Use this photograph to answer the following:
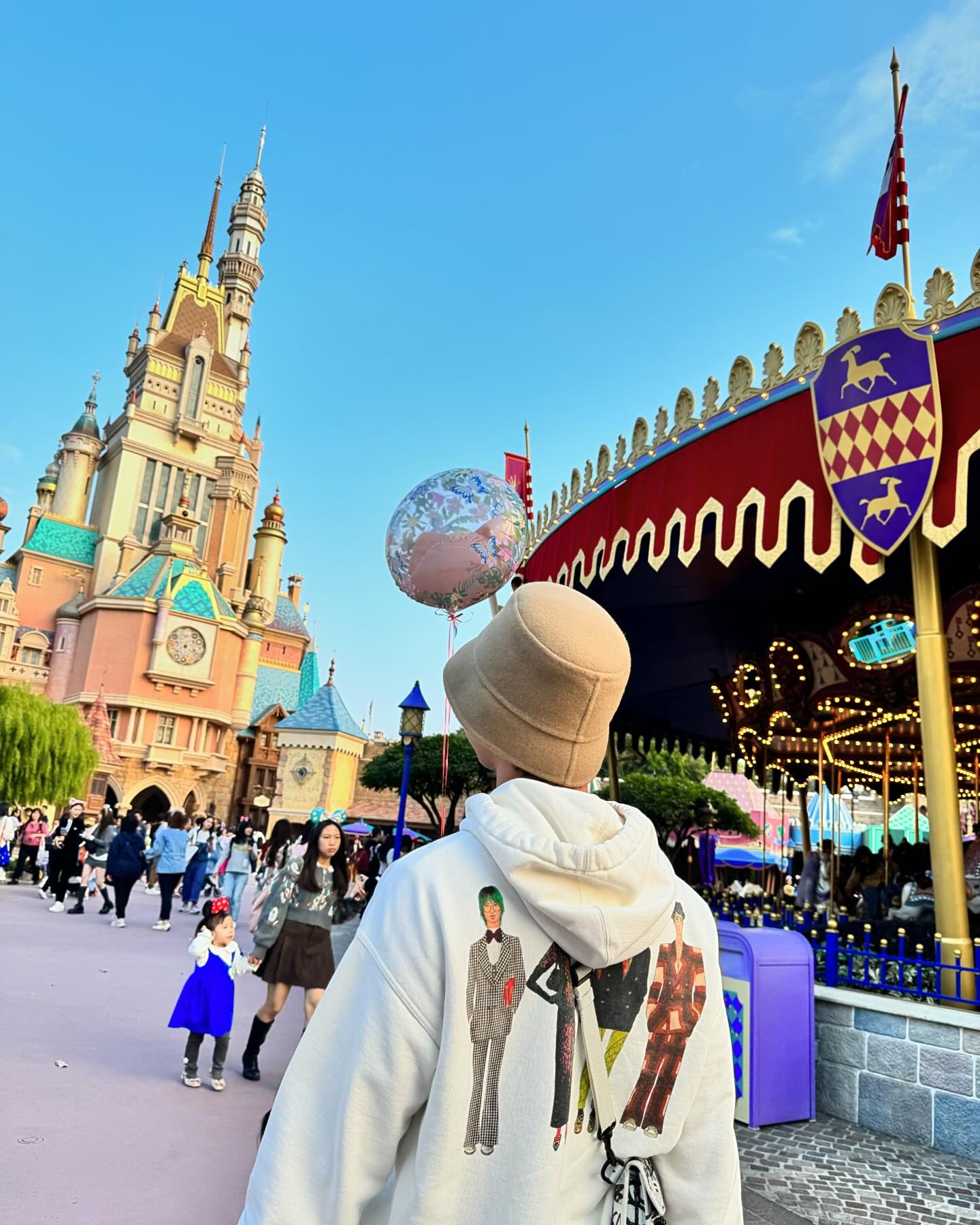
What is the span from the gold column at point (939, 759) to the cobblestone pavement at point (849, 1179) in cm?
115

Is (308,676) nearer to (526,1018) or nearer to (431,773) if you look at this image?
(431,773)

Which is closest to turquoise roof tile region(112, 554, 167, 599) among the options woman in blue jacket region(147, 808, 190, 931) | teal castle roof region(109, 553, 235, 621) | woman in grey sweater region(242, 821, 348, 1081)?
teal castle roof region(109, 553, 235, 621)

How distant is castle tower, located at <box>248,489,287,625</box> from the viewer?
5403cm

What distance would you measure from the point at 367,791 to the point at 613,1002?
1843 inches

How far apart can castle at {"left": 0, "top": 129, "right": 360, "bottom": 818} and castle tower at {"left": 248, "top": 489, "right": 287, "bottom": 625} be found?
10 cm

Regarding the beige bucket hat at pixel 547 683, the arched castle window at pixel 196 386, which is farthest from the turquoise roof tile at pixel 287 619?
the beige bucket hat at pixel 547 683

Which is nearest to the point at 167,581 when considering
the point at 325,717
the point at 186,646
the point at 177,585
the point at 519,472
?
the point at 177,585

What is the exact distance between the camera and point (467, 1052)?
119 centimetres

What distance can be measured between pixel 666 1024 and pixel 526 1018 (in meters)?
0.26

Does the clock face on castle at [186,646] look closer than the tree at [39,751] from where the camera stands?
No

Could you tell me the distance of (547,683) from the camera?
1.37 meters

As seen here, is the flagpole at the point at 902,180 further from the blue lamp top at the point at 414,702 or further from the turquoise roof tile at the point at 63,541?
the turquoise roof tile at the point at 63,541

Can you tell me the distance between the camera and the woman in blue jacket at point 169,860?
1263cm

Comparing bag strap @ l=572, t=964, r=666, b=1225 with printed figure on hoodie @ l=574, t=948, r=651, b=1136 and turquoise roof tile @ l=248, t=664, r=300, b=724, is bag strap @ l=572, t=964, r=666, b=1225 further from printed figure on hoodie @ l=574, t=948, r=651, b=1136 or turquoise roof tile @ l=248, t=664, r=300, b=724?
turquoise roof tile @ l=248, t=664, r=300, b=724
